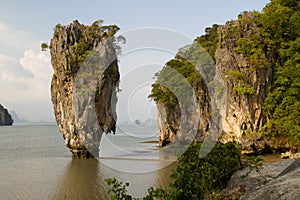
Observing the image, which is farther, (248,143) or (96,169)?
(248,143)

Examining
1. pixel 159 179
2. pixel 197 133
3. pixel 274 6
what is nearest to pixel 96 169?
pixel 159 179

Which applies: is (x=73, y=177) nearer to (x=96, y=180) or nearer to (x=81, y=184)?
(x=96, y=180)

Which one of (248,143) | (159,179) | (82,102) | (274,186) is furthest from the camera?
(82,102)

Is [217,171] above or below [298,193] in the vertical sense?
below

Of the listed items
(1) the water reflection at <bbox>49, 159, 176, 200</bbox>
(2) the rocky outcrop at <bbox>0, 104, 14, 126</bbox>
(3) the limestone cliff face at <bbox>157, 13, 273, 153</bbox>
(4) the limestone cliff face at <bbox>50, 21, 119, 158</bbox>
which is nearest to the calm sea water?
(1) the water reflection at <bbox>49, 159, 176, 200</bbox>

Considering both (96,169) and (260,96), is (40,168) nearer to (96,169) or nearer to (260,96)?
(96,169)

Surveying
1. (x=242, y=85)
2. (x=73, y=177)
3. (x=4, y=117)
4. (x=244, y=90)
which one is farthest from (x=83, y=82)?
(x=4, y=117)

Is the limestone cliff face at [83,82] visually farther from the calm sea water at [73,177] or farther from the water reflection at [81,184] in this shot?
the water reflection at [81,184]
